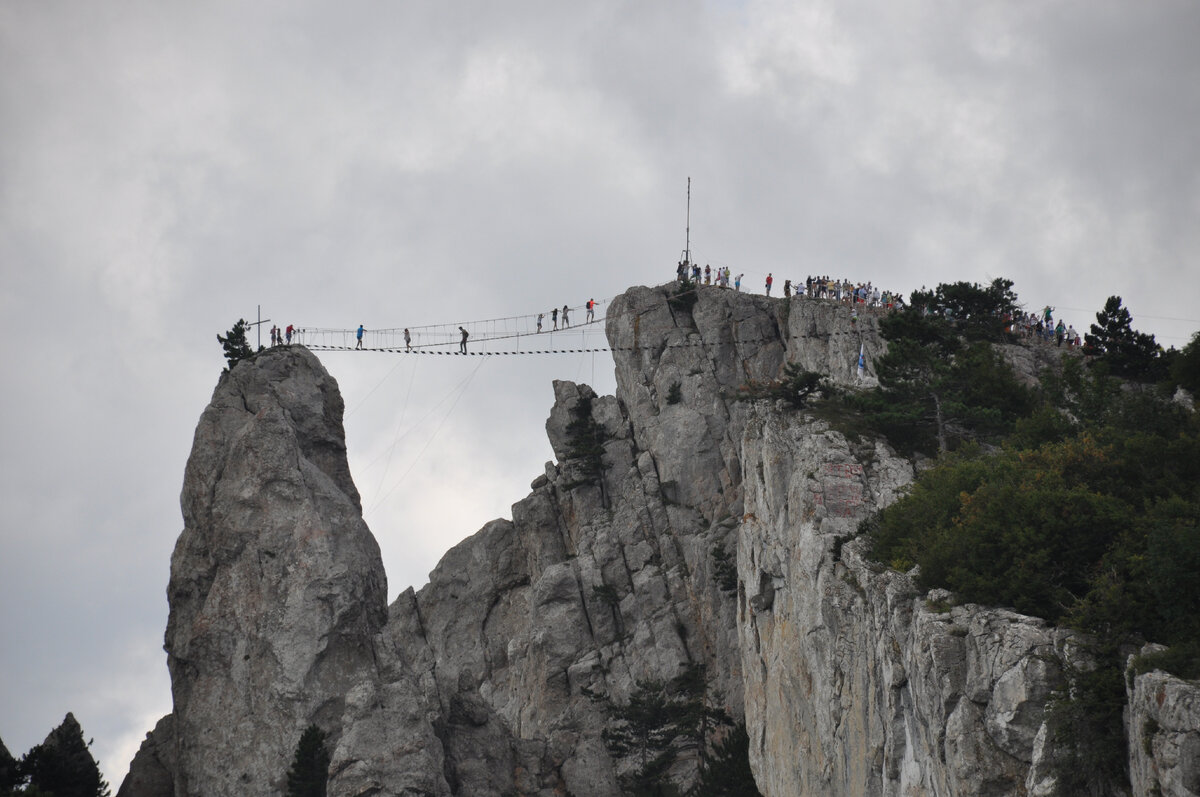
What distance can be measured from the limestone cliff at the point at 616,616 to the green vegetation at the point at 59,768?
18.7 feet

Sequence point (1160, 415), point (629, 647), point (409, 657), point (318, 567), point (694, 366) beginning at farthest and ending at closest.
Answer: point (694, 366) < point (629, 647) < point (409, 657) < point (318, 567) < point (1160, 415)

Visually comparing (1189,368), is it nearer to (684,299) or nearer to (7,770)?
(684,299)

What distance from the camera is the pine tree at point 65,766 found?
48656 mm

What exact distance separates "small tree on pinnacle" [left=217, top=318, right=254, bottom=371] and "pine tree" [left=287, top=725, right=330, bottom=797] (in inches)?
952

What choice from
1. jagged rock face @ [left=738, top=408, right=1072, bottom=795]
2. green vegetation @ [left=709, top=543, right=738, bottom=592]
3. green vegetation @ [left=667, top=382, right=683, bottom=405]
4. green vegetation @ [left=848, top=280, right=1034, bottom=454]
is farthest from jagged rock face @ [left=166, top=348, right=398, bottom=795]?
green vegetation @ [left=848, top=280, right=1034, bottom=454]

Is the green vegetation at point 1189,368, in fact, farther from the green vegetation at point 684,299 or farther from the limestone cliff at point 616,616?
the green vegetation at point 684,299

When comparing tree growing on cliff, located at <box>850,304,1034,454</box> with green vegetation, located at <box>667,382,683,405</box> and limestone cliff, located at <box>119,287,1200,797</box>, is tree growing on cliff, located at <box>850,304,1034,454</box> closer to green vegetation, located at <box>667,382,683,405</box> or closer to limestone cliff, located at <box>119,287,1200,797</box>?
limestone cliff, located at <box>119,287,1200,797</box>

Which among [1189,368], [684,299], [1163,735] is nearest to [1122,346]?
[1189,368]

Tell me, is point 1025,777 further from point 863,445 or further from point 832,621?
point 863,445

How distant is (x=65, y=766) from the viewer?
49.5m

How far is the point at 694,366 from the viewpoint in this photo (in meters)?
75.4

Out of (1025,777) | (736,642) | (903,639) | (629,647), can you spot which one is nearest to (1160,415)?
(903,639)

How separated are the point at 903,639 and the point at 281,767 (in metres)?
32.9

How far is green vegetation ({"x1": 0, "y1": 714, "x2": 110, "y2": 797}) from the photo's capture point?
48062 mm
